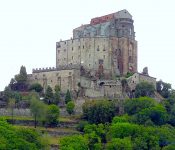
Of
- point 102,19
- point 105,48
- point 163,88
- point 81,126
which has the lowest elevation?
point 81,126

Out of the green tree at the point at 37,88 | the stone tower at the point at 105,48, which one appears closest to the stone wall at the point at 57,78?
the green tree at the point at 37,88

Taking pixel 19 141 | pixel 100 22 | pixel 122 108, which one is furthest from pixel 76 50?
pixel 19 141

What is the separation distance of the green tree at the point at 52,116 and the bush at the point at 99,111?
3.95 meters

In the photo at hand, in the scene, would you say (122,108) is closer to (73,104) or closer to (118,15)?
(73,104)

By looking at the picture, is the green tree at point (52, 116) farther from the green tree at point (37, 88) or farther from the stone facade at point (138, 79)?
the stone facade at point (138, 79)

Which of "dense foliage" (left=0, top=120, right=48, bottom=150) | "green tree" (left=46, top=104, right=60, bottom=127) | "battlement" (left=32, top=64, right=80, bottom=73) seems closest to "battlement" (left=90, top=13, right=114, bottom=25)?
"battlement" (left=32, top=64, right=80, bottom=73)

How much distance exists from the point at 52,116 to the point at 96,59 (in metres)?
17.8

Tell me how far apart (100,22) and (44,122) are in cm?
2439

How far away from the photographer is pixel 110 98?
12162 cm

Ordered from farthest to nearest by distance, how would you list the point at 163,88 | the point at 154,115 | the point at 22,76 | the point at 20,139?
the point at 163,88 < the point at 22,76 < the point at 154,115 < the point at 20,139

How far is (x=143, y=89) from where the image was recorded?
123 m

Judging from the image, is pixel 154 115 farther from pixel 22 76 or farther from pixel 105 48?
pixel 22 76

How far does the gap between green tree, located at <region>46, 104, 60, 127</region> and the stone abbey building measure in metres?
9.10

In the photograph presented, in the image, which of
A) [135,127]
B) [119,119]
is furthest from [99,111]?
[135,127]
